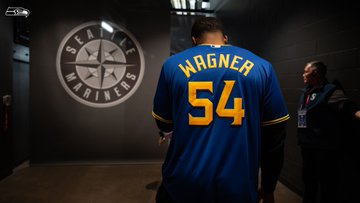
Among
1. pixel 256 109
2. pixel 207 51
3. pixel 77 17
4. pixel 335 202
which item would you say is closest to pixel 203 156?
pixel 256 109

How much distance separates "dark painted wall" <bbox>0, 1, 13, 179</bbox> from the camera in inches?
137

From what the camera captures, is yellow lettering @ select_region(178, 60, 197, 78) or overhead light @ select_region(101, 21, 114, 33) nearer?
yellow lettering @ select_region(178, 60, 197, 78)

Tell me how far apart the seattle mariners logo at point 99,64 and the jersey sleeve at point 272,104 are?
3.44 meters

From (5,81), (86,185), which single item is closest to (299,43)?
(86,185)

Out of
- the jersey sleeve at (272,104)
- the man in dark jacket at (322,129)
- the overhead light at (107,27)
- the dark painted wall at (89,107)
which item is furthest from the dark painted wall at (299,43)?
the overhead light at (107,27)

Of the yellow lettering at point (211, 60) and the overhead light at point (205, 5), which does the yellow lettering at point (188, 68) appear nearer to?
the yellow lettering at point (211, 60)

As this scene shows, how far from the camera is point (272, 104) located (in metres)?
1.03

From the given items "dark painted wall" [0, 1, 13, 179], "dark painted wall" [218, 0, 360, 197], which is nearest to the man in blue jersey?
"dark painted wall" [218, 0, 360, 197]

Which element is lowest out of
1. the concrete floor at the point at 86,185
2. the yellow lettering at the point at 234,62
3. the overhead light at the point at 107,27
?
the concrete floor at the point at 86,185

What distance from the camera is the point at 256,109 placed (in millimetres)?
1009

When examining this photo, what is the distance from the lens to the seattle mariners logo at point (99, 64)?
417cm

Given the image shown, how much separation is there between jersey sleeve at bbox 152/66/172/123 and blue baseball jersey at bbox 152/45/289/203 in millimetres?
27

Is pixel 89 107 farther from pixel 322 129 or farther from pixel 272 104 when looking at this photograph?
pixel 272 104

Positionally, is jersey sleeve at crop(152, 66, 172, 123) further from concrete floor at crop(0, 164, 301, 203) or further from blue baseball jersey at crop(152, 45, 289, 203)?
concrete floor at crop(0, 164, 301, 203)
